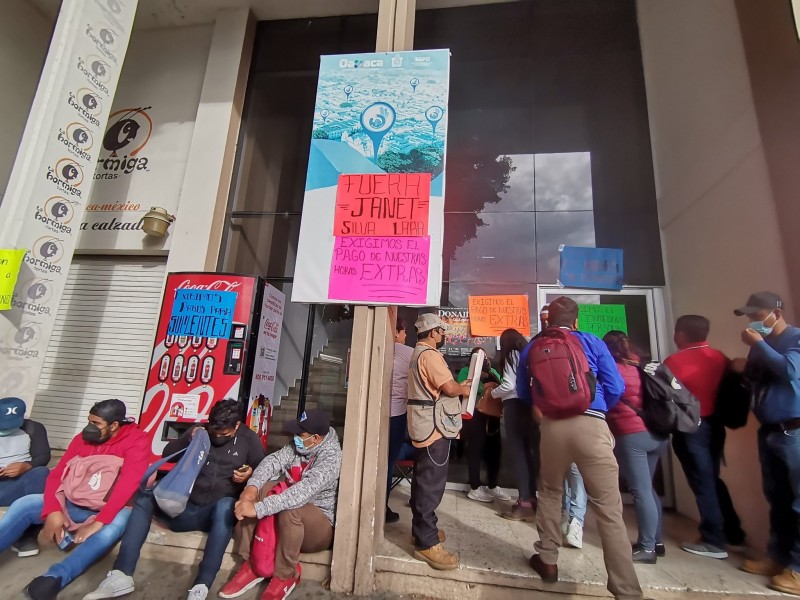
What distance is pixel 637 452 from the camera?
10.1 ft

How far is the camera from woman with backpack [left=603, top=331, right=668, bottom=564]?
2945mm

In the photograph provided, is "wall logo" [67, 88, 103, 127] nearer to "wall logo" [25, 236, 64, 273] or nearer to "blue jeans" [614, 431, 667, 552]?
"wall logo" [25, 236, 64, 273]

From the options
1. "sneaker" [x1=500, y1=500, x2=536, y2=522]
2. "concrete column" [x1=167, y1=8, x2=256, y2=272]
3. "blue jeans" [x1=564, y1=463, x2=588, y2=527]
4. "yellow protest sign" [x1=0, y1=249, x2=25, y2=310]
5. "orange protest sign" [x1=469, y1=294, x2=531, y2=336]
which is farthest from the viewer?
"concrete column" [x1=167, y1=8, x2=256, y2=272]

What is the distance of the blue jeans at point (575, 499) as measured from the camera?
129 inches

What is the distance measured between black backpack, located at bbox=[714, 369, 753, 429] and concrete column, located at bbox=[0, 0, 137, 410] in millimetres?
6291

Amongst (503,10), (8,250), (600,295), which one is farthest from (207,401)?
(503,10)

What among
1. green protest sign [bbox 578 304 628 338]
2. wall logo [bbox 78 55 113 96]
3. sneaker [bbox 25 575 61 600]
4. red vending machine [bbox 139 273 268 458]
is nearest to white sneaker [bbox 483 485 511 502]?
green protest sign [bbox 578 304 628 338]

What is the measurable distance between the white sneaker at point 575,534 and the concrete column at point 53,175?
199 inches

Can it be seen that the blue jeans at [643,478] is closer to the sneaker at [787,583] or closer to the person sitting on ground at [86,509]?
the sneaker at [787,583]

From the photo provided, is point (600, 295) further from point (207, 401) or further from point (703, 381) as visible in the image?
point (207, 401)

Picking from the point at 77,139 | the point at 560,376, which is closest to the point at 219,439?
the point at 560,376

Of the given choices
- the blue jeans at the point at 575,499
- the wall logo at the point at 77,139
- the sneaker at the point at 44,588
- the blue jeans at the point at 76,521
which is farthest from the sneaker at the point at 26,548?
the blue jeans at the point at 575,499

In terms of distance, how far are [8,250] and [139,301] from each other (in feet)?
6.80

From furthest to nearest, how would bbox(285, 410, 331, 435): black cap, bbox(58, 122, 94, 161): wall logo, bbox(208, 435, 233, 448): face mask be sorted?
bbox(58, 122, 94, 161): wall logo
bbox(208, 435, 233, 448): face mask
bbox(285, 410, 331, 435): black cap
